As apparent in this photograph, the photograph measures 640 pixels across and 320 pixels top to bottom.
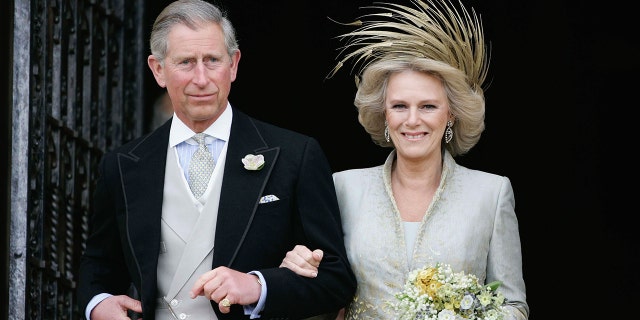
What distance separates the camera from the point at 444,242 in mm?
4516

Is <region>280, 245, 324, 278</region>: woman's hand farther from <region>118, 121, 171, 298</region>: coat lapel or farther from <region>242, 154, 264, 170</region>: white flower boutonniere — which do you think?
<region>118, 121, 171, 298</region>: coat lapel

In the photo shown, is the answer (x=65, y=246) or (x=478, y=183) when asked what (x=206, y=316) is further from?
(x=65, y=246)

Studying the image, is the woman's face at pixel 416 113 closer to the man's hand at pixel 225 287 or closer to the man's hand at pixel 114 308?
the man's hand at pixel 225 287

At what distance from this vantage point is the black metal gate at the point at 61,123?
203 inches

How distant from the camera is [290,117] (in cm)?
803

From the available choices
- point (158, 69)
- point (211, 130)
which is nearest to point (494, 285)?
point (211, 130)

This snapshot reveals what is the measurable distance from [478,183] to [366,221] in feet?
1.28

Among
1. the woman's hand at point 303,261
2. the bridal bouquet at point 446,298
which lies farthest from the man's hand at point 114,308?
the bridal bouquet at point 446,298

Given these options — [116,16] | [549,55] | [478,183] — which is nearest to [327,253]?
[478,183]

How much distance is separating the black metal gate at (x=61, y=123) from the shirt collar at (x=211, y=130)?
2.16 ft

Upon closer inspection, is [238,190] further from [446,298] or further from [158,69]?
[446,298]

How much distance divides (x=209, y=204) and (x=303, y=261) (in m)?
0.34

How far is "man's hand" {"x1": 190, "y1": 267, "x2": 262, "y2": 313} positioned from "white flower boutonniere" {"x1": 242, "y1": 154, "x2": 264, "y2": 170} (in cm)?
37

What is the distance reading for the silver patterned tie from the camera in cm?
436
